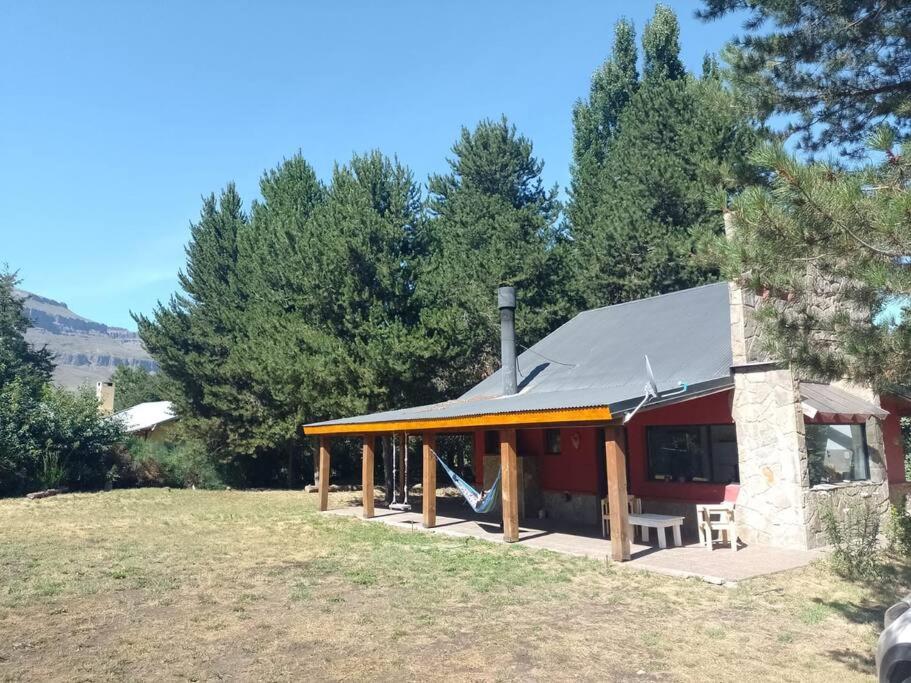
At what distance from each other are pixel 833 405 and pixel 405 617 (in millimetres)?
7564

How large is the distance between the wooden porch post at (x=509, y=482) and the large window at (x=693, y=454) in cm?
299

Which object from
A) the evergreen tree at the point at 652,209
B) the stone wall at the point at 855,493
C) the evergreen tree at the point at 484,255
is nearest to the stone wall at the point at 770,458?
the stone wall at the point at 855,493

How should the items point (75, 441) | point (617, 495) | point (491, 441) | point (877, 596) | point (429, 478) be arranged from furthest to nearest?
point (75, 441) < point (491, 441) < point (429, 478) < point (617, 495) < point (877, 596)

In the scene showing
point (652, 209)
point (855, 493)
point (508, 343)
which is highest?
point (652, 209)

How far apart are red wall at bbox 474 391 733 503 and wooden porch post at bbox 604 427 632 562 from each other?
282 centimetres

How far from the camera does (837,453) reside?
35.7 feet

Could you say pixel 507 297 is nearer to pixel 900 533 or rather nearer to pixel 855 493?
pixel 855 493

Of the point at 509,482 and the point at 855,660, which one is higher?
the point at 509,482

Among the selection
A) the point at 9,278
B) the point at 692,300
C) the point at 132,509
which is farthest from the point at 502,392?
the point at 9,278

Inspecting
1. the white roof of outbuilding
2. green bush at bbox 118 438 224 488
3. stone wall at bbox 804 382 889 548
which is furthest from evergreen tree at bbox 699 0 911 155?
the white roof of outbuilding

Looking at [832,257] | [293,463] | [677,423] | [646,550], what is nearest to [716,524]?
[646,550]

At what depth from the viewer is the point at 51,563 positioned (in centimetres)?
955

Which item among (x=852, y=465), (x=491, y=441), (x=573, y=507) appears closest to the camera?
(x=852, y=465)

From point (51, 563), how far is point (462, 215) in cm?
2177
